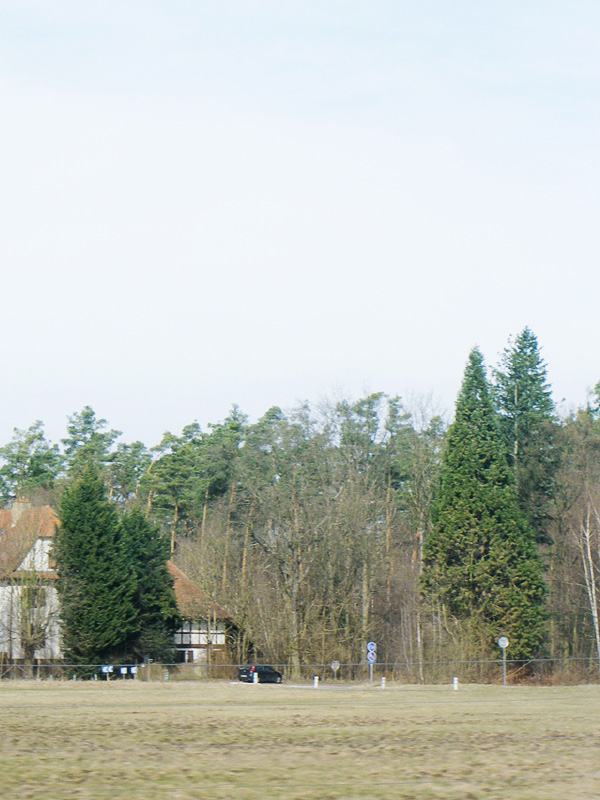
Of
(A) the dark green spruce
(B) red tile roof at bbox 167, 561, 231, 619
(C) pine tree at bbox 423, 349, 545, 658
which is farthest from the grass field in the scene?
(B) red tile roof at bbox 167, 561, 231, 619

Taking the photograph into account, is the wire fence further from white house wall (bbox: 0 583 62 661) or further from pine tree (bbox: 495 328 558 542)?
pine tree (bbox: 495 328 558 542)

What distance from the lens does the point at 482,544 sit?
57.0 meters

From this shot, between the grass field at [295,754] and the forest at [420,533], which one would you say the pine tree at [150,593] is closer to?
the forest at [420,533]

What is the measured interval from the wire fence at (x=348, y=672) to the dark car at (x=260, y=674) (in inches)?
49.2

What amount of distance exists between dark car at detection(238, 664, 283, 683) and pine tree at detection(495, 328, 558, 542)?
1949cm

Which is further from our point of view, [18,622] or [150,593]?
[150,593]

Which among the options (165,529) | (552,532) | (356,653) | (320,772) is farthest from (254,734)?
(165,529)

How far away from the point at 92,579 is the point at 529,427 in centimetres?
3230

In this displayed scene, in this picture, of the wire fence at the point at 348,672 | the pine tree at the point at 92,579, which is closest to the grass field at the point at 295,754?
the wire fence at the point at 348,672

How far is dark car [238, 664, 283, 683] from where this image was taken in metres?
51.3

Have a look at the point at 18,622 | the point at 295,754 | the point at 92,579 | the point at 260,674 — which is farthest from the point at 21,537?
the point at 295,754

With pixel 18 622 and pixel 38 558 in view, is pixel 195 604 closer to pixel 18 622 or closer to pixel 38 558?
pixel 38 558

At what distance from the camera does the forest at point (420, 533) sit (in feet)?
184

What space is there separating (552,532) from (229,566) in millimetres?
21839
